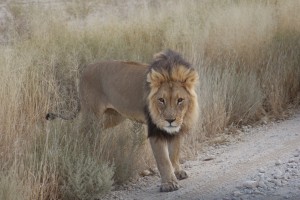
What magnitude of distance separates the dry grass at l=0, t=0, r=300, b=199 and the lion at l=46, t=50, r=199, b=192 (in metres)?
0.40

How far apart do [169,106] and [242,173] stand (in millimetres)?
1083

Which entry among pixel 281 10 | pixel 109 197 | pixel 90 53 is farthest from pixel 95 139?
Result: pixel 281 10

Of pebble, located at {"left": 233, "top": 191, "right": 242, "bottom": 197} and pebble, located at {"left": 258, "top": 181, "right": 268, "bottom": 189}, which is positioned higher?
pebble, located at {"left": 258, "top": 181, "right": 268, "bottom": 189}

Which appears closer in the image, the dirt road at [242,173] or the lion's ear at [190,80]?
the dirt road at [242,173]

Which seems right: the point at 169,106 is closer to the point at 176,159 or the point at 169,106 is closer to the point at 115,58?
the point at 176,159

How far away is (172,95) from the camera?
5.25 metres

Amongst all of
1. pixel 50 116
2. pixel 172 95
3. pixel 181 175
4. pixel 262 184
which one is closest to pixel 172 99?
pixel 172 95

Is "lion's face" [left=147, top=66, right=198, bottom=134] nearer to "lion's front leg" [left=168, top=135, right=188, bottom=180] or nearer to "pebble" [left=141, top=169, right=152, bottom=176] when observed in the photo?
"lion's front leg" [left=168, top=135, right=188, bottom=180]

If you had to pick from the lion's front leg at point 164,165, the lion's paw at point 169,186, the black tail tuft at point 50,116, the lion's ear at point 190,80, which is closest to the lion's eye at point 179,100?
the lion's ear at point 190,80

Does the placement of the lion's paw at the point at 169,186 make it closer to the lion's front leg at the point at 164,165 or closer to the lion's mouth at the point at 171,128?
the lion's front leg at the point at 164,165

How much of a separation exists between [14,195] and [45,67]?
3438mm

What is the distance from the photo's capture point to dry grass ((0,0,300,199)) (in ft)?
17.2

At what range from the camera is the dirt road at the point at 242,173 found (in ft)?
17.1

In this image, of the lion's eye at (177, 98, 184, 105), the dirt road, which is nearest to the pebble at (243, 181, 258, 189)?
the dirt road
